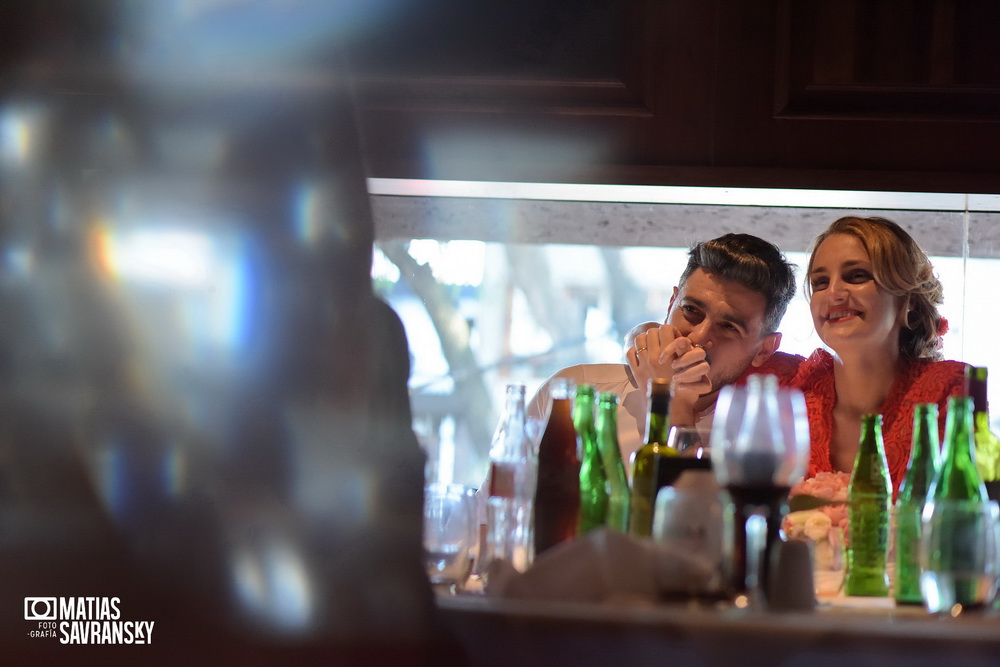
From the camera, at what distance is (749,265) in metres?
1.95

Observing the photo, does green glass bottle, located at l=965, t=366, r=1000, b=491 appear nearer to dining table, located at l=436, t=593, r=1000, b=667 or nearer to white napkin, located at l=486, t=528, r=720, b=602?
dining table, located at l=436, t=593, r=1000, b=667

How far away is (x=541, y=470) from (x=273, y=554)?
322mm

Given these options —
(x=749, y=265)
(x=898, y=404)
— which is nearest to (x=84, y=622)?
(x=749, y=265)

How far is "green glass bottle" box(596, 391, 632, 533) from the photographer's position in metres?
1.22

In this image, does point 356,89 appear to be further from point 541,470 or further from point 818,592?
point 818,592

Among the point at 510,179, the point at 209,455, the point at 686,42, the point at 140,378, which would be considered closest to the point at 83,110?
the point at 140,378

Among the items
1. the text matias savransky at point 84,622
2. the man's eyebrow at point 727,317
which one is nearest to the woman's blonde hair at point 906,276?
the man's eyebrow at point 727,317

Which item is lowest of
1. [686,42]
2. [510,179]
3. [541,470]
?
[541,470]

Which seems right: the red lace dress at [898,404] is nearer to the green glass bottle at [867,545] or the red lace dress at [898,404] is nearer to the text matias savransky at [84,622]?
the green glass bottle at [867,545]

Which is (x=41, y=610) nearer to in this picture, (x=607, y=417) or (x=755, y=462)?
(x=607, y=417)

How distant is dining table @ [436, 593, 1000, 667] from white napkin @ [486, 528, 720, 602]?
0.01 meters

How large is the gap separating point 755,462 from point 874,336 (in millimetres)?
1129

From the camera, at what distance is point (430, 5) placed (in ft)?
5.43

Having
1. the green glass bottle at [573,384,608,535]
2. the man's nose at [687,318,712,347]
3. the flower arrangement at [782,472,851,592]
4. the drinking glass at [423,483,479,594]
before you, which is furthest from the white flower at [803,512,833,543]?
the man's nose at [687,318,712,347]
